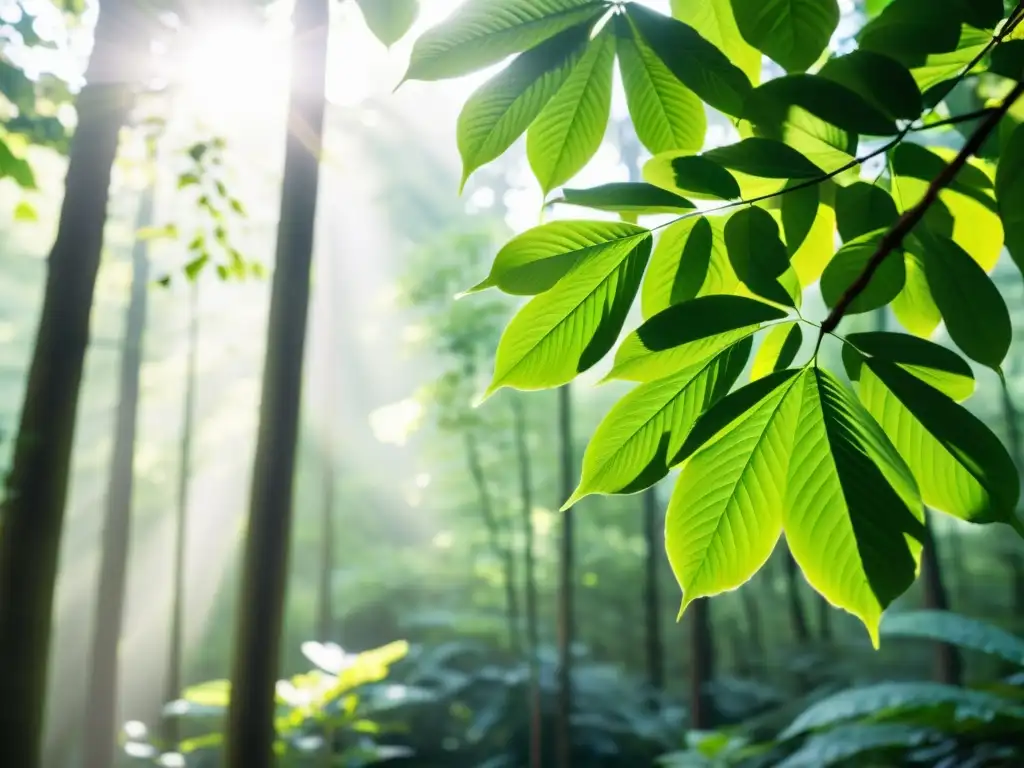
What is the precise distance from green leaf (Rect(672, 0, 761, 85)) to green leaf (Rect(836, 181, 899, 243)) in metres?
0.12

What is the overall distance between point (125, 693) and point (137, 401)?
24.6ft

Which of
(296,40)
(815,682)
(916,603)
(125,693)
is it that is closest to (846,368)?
(296,40)

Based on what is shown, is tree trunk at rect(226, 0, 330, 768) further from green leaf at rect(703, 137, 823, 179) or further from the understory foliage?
green leaf at rect(703, 137, 823, 179)

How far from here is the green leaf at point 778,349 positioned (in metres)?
0.50

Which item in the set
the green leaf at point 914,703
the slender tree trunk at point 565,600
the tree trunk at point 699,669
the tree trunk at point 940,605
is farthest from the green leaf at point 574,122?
the slender tree trunk at point 565,600

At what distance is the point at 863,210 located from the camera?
1.79ft

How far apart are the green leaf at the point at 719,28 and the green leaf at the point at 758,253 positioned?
128mm

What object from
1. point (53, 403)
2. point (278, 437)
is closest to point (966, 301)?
point (53, 403)

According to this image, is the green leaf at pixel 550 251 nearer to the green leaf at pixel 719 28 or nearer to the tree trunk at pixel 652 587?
the green leaf at pixel 719 28

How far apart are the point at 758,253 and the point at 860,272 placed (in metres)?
0.09

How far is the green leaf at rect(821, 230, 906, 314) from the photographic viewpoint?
53cm

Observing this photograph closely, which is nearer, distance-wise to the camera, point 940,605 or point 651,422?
point 651,422

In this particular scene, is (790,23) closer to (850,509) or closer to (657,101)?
(657,101)

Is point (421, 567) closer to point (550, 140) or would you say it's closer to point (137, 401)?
point (137, 401)
